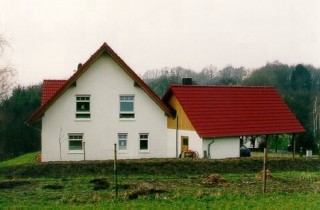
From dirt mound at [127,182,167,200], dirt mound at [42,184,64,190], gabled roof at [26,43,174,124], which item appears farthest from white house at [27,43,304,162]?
dirt mound at [127,182,167,200]

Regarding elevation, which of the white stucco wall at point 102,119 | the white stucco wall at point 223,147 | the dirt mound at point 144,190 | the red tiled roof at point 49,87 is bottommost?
the dirt mound at point 144,190

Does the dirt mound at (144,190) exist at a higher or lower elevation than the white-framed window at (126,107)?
lower

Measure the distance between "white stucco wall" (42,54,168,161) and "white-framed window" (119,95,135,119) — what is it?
0.28m

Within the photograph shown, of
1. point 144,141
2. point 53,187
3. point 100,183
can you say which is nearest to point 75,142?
point 144,141

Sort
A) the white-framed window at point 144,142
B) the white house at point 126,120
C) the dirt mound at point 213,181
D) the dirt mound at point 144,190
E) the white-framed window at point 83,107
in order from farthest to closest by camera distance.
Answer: the white-framed window at point 144,142
the white-framed window at point 83,107
the white house at point 126,120
the dirt mound at point 213,181
the dirt mound at point 144,190

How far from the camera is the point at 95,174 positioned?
22.2m

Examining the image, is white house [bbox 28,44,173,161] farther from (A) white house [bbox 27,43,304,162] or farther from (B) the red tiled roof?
(B) the red tiled roof

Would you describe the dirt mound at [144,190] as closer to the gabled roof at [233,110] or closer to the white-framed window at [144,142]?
the gabled roof at [233,110]

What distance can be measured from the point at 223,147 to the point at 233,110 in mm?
3593

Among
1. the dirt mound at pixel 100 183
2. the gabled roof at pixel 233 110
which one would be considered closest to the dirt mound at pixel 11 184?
the dirt mound at pixel 100 183

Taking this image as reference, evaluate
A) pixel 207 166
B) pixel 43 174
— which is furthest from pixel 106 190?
pixel 207 166

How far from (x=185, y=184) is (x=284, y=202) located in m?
5.25

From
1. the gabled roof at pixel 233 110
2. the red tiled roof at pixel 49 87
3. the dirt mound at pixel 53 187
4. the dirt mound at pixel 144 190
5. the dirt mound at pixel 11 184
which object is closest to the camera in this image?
the dirt mound at pixel 144 190

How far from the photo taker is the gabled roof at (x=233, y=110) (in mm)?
30438
